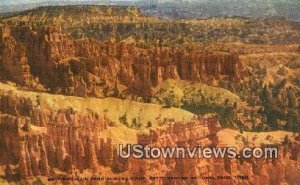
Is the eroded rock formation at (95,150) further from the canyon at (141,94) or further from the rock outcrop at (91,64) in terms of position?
Answer: the rock outcrop at (91,64)

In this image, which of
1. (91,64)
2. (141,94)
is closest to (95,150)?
(141,94)

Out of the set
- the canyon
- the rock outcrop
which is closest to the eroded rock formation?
the canyon

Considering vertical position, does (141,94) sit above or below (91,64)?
below

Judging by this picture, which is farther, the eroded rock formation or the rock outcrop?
the rock outcrop

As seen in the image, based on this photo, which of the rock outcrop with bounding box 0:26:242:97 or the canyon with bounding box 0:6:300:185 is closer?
the canyon with bounding box 0:6:300:185

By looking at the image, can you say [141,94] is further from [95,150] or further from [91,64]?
[95,150]

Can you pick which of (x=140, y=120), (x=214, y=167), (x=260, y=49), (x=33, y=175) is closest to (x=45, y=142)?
(x=33, y=175)

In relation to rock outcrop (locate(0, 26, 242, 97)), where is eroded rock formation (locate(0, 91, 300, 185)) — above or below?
below

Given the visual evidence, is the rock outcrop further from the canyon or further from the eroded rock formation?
the eroded rock formation

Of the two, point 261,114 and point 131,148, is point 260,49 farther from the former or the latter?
point 131,148

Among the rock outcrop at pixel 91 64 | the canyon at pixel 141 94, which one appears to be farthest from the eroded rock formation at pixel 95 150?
the rock outcrop at pixel 91 64

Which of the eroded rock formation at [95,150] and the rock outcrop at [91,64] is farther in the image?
the rock outcrop at [91,64]
